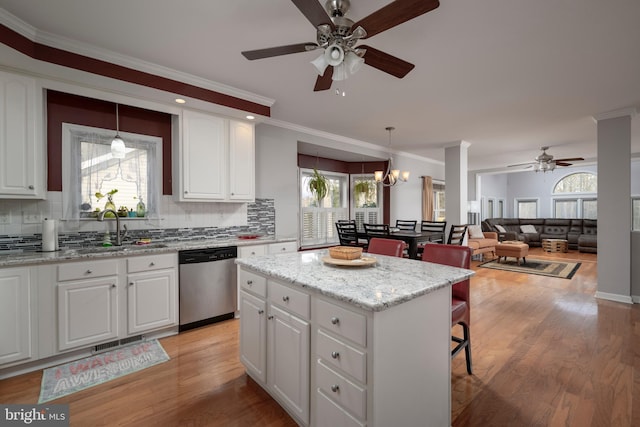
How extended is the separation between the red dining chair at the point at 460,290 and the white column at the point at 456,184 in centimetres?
386

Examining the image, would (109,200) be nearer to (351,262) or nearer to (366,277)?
(351,262)

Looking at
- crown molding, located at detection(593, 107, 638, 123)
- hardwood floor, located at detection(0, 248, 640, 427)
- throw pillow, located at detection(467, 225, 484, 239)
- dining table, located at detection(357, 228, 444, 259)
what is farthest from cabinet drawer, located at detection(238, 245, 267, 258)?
throw pillow, located at detection(467, 225, 484, 239)

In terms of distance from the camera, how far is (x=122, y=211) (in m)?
2.97

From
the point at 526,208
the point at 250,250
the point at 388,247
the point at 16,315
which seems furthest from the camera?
the point at 526,208

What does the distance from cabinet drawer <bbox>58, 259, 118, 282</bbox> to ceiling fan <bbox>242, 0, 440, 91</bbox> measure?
6.80 ft

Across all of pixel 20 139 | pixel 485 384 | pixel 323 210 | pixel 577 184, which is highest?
pixel 577 184

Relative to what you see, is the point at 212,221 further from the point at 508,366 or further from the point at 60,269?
the point at 508,366

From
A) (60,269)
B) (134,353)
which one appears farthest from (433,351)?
(60,269)

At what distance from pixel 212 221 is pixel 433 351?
117 inches

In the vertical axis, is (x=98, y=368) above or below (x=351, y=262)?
below

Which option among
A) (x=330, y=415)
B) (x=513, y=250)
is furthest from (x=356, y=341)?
(x=513, y=250)

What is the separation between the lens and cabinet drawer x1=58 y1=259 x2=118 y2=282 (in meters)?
2.31

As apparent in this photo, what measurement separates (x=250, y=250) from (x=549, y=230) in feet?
32.8

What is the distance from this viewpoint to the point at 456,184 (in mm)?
5684
